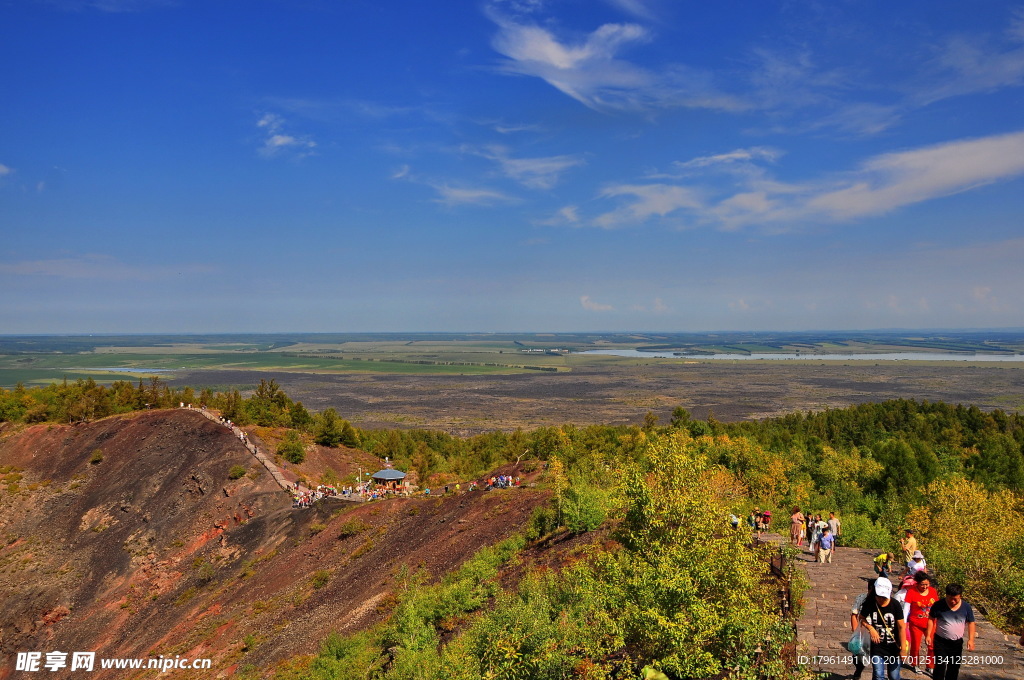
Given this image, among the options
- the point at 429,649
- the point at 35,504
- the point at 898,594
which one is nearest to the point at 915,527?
the point at 898,594

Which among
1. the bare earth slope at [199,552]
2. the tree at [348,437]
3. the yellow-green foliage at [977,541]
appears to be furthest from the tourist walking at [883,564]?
the tree at [348,437]

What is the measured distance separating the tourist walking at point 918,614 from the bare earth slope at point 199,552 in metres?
21.5

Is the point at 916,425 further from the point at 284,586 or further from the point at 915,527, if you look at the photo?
the point at 284,586

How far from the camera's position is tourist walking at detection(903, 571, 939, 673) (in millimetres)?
10008

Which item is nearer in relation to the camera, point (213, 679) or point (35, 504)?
point (213, 679)

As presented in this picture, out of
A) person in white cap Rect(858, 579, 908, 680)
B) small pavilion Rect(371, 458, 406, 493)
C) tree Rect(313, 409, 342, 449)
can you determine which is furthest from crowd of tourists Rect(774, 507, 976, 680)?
tree Rect(313, 409, 342, 449)

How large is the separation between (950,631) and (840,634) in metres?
3.64

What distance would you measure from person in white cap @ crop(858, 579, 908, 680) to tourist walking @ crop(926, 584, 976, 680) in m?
0.49

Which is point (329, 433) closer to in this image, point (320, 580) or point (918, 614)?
point (320, 580)

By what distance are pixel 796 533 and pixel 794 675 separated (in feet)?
38.6

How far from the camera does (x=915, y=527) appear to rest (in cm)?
2678

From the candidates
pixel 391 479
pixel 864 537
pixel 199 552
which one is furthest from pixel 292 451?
pixel 864 537

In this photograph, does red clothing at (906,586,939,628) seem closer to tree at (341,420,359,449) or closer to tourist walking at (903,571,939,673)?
tourist walking at (903,571,939,673)

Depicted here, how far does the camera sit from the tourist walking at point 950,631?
9.43 m
